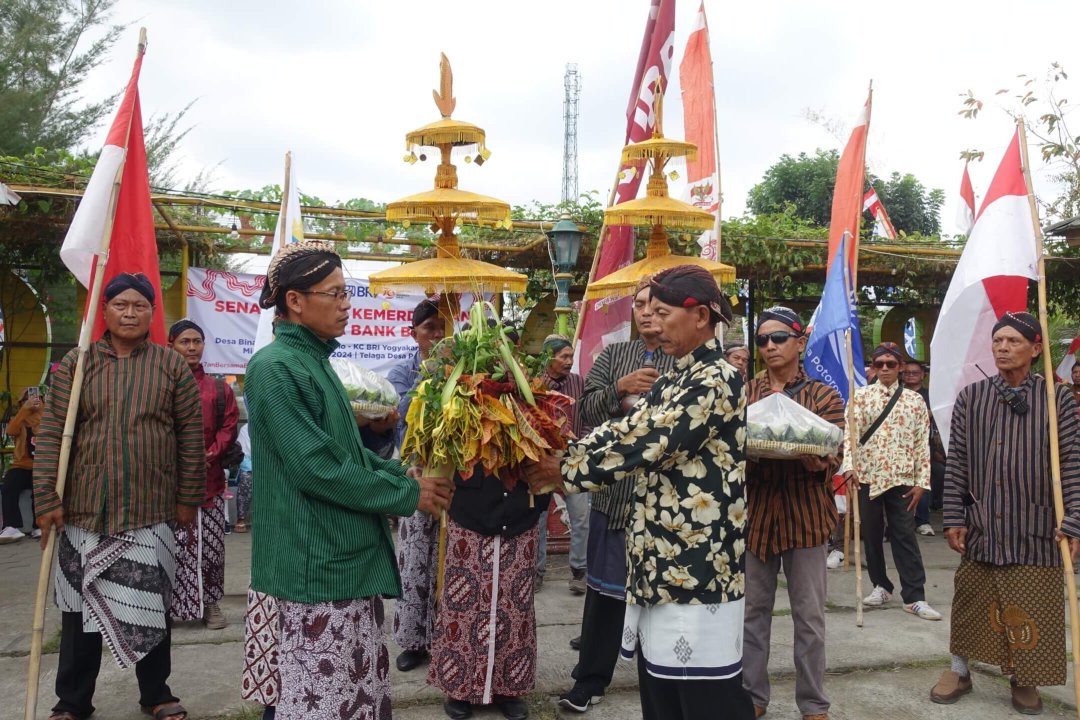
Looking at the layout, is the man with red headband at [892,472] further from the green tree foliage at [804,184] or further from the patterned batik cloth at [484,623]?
the green tree foliage at [804,184]

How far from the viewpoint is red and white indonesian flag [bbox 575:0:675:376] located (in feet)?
19.7

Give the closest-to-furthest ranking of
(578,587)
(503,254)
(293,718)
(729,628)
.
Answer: (293,718) → (729,628) → (578,587) → (503,254)

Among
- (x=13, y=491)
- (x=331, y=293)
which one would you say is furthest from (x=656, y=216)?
(x=13, y=491)

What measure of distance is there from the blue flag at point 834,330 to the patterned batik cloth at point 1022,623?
1.73 metres

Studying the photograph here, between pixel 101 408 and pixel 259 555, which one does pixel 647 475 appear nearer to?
pixel 259 555

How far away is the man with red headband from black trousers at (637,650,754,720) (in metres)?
3.41

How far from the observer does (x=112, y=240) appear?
394cm

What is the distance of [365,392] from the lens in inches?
143

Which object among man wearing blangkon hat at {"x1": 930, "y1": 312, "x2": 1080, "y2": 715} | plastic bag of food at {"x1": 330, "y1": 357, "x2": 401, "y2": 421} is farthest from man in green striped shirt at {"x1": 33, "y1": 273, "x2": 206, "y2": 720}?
man wearing blangkon hat at {"x1": 930, "y1": 312, "x2": 1080, "y2": 715}

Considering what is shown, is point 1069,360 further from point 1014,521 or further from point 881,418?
point 1014,521

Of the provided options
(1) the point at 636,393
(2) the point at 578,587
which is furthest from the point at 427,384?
(2) the point at 578,587

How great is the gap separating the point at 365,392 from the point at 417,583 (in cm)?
144

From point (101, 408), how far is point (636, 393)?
235 centimetres

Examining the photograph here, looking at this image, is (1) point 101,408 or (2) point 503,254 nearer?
(1) point 101,408
